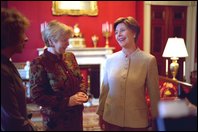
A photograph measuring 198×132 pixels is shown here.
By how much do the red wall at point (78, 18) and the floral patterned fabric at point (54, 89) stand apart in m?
3.93

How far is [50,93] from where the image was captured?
65.4 inches

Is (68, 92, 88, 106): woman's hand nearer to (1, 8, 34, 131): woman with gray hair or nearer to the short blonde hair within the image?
the short blonde hair

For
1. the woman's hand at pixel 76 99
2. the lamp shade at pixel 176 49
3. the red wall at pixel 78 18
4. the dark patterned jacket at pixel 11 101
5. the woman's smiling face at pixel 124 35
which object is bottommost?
the woman's hand at pixel 76 99

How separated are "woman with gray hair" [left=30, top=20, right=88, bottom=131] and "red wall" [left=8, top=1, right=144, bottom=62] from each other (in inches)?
154

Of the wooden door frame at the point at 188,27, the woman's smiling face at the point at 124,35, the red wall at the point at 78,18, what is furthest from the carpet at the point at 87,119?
the wooden door frame at the point at 188,27

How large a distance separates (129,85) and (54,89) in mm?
456

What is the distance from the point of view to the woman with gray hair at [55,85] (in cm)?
162

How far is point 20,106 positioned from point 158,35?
17.4 ft

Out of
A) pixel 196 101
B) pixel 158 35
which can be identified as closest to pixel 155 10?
pixel 158 35

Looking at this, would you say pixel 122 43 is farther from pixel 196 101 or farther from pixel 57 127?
pixel 196 101

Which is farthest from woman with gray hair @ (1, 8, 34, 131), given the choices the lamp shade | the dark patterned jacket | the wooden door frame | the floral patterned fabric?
the wooden door frame

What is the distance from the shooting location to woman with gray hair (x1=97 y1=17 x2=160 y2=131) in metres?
1.70

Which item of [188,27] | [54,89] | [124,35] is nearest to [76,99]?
[54,89]

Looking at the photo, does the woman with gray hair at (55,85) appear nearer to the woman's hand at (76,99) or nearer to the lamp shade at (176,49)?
the woman's hand at (76,99)
